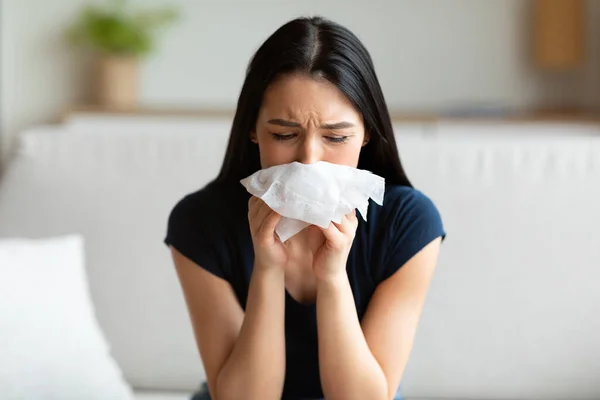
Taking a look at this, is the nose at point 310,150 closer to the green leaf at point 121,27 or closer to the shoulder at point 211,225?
the shoulder at point 211,225

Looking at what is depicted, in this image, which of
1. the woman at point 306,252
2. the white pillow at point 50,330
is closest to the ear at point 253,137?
the woman at point 306,252

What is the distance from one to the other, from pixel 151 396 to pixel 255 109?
92 cm

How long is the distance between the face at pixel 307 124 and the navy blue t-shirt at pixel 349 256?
0.22 metres

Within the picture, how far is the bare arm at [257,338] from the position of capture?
146 cm

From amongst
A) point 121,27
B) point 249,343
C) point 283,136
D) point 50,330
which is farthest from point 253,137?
point 121,27

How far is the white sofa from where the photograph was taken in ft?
6.81

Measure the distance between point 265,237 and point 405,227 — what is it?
0.30m

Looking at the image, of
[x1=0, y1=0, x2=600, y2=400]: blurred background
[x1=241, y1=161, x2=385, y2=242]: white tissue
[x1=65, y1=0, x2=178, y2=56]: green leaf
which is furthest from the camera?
[x1=65, y1=0, x2=178, y2=56]: green leaf

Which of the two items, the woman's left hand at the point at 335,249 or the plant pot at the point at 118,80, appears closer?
the woman's left hand at the point at 335,249

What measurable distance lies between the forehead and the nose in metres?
0.03

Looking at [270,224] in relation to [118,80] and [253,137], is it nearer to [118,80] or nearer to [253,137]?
[253,137]

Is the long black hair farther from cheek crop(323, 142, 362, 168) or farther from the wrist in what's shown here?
the wrist

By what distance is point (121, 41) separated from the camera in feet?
15.9

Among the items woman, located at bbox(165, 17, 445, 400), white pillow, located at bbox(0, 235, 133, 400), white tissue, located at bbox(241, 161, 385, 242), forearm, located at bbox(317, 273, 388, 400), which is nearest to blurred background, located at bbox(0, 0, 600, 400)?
white pillow, located at bbox(0, 235, 133, 400)
